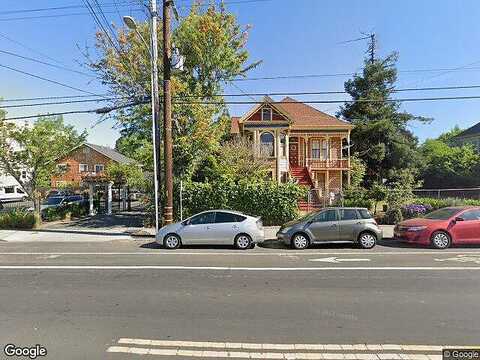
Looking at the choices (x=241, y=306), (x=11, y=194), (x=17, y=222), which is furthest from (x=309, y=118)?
(x=11, y=194)

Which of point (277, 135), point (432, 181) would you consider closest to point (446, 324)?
point (277, 135)

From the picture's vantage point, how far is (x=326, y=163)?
32.8 metres

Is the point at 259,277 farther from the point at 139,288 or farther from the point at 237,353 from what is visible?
the point at 237,353

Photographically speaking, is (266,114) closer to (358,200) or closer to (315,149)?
(315,149)

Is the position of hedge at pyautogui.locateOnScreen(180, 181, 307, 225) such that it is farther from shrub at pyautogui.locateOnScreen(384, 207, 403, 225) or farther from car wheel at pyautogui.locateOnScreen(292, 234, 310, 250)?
car wheel at pyautogui.locateOnScreen(292, 234, 310, 250)

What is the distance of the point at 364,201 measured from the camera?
2075cm

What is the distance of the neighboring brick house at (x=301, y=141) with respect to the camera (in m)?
29.8

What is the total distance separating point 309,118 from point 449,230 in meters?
21.8

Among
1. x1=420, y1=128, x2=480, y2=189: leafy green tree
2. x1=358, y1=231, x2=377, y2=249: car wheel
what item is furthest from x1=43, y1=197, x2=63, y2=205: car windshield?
x1=420, y1=128, x2=480, y2=189: leafy green tree

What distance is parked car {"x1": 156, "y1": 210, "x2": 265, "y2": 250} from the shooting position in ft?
43.7

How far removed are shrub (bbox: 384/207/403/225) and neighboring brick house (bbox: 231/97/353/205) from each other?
419 inches

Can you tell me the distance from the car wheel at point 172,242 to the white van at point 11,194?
40.1 metres

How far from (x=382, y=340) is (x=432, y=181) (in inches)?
1614

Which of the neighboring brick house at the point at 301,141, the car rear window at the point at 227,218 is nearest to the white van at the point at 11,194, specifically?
the neighboring brick house at the point at 301,141
